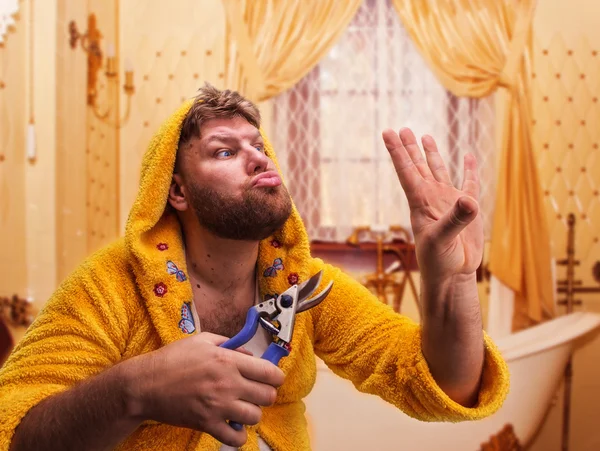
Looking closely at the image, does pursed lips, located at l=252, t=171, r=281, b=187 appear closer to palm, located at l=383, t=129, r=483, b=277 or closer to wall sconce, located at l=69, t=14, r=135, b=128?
palm, located at l=383, t=129, r=483, b=277

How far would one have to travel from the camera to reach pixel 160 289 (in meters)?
0.95

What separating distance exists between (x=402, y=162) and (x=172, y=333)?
17.7 inches

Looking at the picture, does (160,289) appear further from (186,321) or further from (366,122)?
(366,122)

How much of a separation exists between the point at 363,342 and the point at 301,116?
7.23 ft

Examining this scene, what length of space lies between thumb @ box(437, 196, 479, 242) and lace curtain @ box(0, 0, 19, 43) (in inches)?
85.3

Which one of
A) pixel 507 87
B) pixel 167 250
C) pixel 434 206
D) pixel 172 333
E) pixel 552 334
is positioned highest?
pixel 507 87

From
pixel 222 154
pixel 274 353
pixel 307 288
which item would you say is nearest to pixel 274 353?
pixel 274 353

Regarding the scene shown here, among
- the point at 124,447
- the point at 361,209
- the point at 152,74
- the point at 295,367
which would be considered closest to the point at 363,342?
the point at 295,367

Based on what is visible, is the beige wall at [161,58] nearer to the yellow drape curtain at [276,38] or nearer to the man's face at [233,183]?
the yellow drape curtain at [276,38]

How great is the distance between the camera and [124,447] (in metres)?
0.91

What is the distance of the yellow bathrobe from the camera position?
2.83 feet

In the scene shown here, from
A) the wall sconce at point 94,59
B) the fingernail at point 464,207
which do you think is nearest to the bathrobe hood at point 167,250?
the fingernail at point 464,207

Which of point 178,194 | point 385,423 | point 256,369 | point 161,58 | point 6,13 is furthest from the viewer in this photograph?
point 161,58

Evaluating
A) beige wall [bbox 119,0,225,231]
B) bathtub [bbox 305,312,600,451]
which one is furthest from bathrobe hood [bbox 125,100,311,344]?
beige wall [bbox 119,0,225,231]
